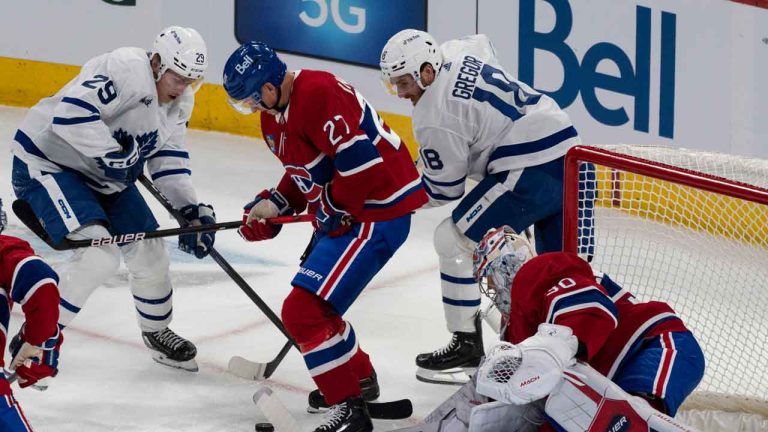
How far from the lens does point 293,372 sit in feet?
14.2

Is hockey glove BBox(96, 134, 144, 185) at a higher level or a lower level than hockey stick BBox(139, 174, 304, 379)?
higher

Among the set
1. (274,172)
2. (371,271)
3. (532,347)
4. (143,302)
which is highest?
(532,347)

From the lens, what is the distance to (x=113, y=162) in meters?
4.06

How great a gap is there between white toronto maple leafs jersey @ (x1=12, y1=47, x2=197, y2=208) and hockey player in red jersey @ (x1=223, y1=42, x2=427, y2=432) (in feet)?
1.68

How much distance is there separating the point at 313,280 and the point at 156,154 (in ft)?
3.36

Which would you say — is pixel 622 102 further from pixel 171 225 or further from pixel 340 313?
pixel 340 313

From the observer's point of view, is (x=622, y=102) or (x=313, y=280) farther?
(x=622, y=102)

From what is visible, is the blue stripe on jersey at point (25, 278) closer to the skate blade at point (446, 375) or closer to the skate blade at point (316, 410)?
the skate blade at point (316, 410)

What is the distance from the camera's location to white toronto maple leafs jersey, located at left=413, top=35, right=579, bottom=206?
4074mm

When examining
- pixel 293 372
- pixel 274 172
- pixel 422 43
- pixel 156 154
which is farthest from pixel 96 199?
pixel 274 172

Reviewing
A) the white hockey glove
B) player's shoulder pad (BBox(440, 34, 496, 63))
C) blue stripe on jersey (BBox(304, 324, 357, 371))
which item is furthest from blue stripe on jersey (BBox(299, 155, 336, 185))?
the white hockey glove

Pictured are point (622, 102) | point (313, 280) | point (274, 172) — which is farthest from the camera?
point (274, 172)

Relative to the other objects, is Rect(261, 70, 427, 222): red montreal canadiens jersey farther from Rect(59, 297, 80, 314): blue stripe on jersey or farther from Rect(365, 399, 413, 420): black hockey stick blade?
Rect(59, 297, 80, 314): blue stripe on jersey

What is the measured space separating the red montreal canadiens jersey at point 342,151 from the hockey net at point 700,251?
52cm
